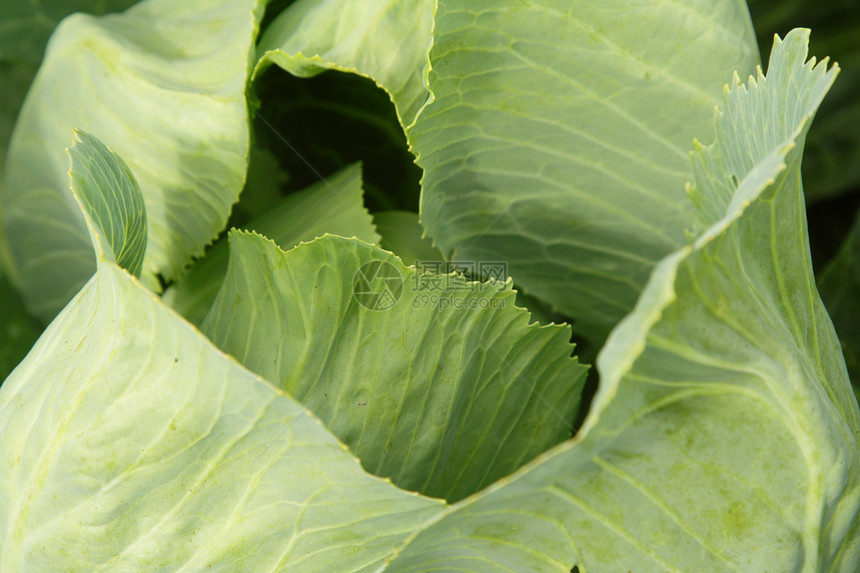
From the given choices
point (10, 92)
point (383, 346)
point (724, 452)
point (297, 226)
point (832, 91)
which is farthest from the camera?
point (832, 91)

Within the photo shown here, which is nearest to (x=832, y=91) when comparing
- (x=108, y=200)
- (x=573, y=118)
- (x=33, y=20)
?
(x=573, y=118)

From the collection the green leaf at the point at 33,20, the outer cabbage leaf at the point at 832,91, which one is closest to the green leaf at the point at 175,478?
the green leaf at the point at 33,20

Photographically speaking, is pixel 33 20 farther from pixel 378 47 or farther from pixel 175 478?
pixel 175 478

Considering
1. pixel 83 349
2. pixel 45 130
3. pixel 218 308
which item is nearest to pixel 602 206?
pixel 218 308

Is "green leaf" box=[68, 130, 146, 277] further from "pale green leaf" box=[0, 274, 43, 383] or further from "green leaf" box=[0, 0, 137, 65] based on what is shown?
"green leaf" box=[0, 0, 137, 65]

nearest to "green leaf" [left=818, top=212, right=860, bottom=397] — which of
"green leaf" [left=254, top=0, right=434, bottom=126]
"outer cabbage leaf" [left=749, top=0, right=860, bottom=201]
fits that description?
"outer cabbage leaf" [left=749, top=0, right=860, bottom=201]

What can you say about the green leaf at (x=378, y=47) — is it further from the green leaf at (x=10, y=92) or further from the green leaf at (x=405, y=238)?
the green leaf at (x=10, y=92)
